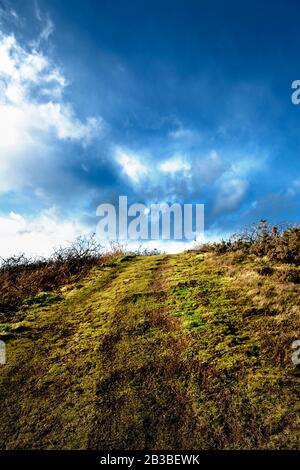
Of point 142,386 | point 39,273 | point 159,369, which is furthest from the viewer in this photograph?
point 39,273

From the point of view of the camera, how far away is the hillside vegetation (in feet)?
16.4

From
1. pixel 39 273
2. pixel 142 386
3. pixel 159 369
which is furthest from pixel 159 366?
pixel 39 273

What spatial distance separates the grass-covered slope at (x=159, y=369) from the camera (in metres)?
4.98

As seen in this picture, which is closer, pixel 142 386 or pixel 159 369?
pixel 142 386

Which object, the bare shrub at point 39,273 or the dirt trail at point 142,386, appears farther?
the bare shrub at point 39,273

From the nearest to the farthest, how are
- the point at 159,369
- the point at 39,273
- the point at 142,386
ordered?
the point at 142,386
the point at 159,369
the point at 39,273

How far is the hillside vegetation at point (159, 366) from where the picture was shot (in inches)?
196

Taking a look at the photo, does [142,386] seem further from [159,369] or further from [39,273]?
[39,273]

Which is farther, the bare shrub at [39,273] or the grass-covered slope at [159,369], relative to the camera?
the bare shrub at [39,273]

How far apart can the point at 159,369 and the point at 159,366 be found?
0.29 feet

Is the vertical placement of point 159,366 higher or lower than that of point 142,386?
higher

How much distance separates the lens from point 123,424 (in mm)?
5156

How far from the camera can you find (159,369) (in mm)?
6441

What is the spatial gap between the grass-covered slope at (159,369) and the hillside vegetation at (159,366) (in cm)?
2
